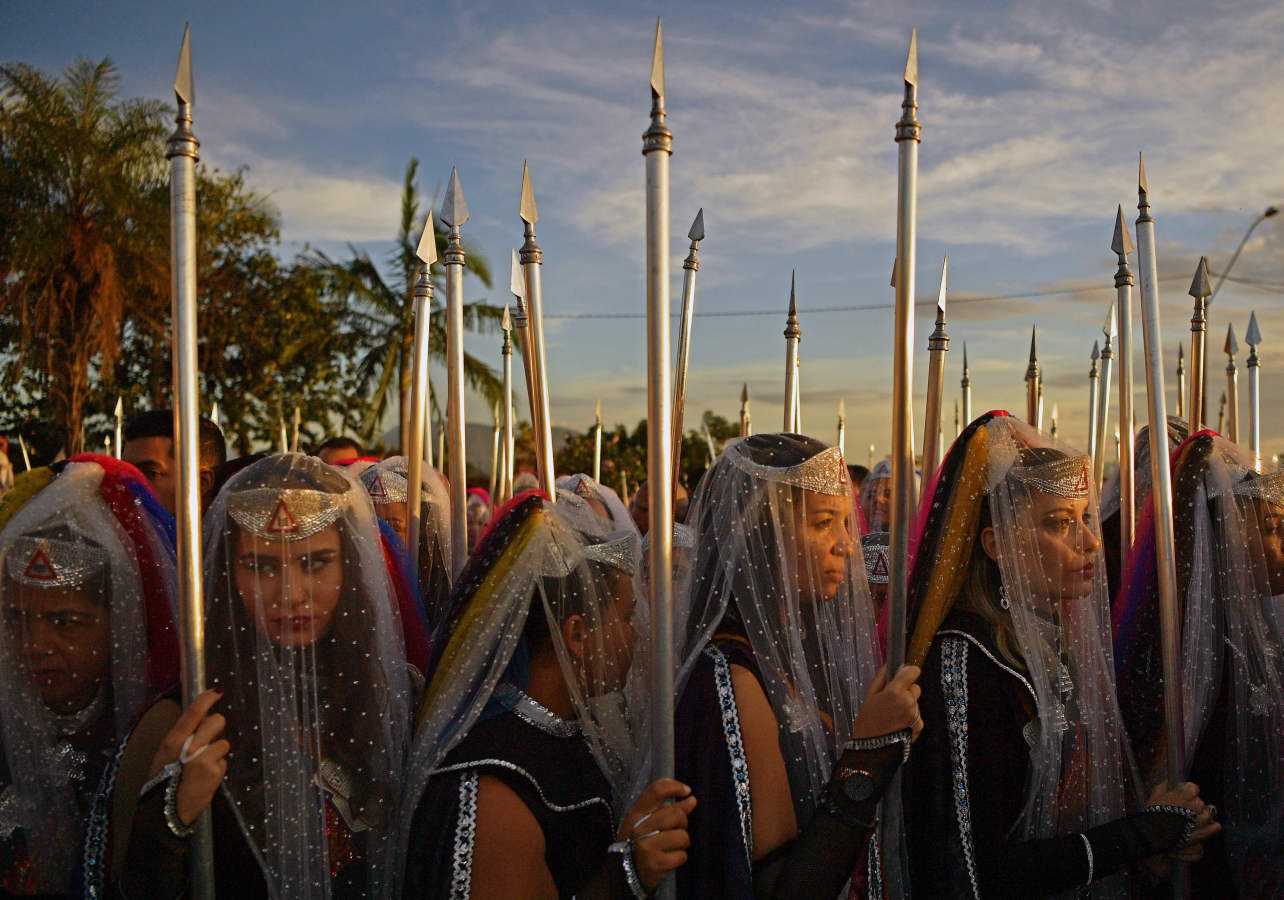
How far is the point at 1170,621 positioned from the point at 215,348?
15.8m

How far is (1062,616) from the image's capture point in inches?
108

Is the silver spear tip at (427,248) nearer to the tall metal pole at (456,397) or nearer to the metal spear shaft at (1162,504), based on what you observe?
the tall metal pole at (456,397)

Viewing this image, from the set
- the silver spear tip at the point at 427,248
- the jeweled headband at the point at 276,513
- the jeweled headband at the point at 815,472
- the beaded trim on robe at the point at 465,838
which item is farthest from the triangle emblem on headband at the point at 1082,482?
the silver spear tip at the point at 427,248

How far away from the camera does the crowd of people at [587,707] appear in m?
2.21

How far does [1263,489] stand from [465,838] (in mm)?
2405

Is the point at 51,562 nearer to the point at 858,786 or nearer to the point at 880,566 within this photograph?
the point at 858,786

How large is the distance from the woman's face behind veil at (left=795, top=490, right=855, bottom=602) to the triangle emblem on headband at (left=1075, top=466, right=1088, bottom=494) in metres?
0.65

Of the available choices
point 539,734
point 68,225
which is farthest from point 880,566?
point 68,225

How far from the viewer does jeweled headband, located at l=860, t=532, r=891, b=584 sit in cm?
443

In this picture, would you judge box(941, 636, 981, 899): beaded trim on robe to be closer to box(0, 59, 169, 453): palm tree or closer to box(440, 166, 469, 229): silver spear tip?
box(440, 166, 469, 229): silver spear tip

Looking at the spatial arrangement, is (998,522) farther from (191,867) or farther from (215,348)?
(215,348)

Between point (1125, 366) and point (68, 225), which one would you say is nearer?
point (1125, 366)

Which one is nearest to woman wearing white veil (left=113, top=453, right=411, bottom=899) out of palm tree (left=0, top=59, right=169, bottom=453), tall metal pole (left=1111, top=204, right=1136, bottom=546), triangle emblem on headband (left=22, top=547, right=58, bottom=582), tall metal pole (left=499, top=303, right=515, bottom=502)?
triangle emblem on headband (left=22, top=547, right=58, bottom=582)

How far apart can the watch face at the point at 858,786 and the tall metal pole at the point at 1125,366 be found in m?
1.55
